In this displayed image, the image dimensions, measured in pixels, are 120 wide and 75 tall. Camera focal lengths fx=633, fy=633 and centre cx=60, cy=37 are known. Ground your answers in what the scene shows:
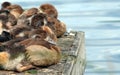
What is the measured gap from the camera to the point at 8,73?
7414mm

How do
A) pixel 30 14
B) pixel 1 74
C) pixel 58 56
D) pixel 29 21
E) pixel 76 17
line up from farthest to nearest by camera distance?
pixel 76 17
pixel 30 14
pixel 29 21
pixel 58 56
pixel 1 74

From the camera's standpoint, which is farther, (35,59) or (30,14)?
(30,14)

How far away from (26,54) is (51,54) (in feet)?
1.08

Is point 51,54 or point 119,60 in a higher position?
point 51,54

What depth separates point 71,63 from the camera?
819 centimetres

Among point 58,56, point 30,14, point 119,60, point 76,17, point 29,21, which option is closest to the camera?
point 58,56

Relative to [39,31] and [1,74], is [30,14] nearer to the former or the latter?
[39,31]

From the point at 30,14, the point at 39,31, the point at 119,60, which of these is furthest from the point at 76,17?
the point at 39,31

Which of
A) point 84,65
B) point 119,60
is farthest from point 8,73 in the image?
point 119,60

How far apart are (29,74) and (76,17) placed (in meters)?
10.6

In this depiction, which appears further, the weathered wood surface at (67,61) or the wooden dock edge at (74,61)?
the wooden dock edge at (74,61)

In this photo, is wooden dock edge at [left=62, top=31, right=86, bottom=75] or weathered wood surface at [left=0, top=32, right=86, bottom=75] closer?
weathered wood surface at [left=0, top=32, right=86, bottom=75]

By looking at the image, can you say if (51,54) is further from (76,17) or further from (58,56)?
(76,17)

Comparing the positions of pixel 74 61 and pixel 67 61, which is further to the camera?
pixel 74 61
